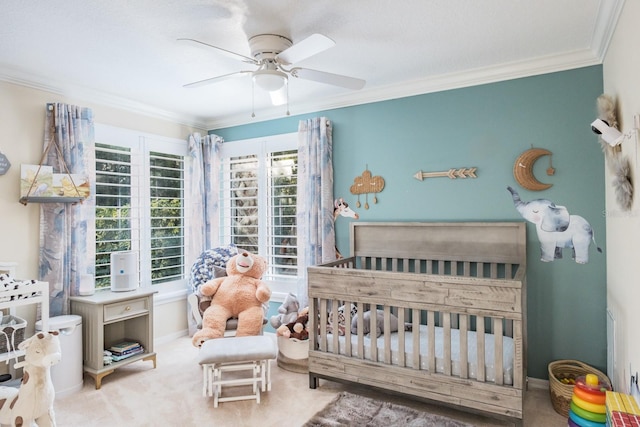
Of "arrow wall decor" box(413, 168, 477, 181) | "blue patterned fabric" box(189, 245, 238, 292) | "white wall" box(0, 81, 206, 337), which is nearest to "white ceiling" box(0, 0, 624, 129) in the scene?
"white wall" box(0, 81, 206, 337)

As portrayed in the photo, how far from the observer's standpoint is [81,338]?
119 inches

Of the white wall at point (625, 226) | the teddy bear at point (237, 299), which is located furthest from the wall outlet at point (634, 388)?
the teddy bear at point (237, 299)

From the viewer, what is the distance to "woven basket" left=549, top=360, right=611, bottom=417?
247 centimetres

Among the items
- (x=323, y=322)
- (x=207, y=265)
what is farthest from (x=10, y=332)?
(x=323, y=322)

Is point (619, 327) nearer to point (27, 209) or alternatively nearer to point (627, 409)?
point (627, 409)

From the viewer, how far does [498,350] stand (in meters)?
2.22

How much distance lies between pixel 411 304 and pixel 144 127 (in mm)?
3188

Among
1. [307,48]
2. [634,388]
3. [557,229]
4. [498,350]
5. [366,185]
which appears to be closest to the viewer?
[634,388]

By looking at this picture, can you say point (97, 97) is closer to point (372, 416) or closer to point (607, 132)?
point (372, 416)

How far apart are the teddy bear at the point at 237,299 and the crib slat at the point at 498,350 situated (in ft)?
6.16

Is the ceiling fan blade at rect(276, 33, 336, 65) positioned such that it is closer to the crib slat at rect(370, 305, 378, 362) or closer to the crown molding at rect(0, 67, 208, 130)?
the crib slat at rect(370, 305, 378, 362)

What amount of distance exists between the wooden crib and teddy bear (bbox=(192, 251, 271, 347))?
664 millimetres

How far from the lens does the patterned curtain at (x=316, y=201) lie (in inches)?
146

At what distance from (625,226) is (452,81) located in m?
1.68
